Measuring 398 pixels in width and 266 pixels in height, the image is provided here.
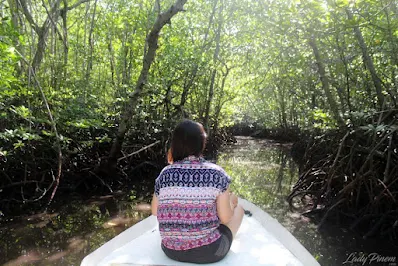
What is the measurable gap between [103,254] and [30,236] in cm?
240

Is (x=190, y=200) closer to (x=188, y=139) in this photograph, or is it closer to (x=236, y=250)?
(x=188, y=139)

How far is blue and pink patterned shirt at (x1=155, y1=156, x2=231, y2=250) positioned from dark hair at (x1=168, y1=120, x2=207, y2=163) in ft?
0.14

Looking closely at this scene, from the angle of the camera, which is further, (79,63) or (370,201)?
(79,63)

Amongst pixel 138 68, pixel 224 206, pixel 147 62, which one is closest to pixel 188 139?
pixel 224 206

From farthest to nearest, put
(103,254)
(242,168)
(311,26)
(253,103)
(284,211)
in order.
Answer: (253,103), (242,168), (284,211), (311,26), (103,254)

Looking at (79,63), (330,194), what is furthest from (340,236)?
(79,63)

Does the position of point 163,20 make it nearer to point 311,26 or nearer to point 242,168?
point 311,26

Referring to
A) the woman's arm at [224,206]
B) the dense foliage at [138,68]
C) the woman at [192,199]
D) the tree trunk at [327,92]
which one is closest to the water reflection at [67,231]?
the dense foliage at [138,68]

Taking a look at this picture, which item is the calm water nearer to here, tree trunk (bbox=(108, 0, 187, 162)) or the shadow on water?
the shadow on water

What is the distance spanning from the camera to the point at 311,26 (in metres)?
5.65

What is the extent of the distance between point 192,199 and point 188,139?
0.36 meters

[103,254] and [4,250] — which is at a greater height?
[103,254]

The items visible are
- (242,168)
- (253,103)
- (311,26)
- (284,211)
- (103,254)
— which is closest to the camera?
(103,254)

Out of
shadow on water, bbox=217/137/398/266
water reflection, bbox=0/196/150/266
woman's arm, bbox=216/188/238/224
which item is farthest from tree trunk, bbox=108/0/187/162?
woman's arm, bbox=216/188/238/224
